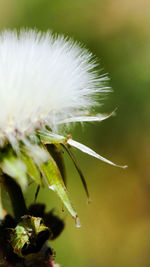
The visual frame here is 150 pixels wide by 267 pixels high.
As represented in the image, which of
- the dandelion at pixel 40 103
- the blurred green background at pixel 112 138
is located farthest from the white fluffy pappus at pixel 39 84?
the blurred green background at pixel 112 138

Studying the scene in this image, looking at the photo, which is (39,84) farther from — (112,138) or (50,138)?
(112,138)

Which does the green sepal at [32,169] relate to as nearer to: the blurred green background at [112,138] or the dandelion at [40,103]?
the dandelion at [40,103]

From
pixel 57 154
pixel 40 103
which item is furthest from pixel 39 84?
pixel 57 154

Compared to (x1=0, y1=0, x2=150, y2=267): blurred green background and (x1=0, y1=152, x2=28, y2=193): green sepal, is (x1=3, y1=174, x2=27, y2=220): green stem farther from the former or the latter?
(x1=0, y1=0, x2=150, y2=267): blurred green background

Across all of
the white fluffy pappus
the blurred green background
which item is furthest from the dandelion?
the blurred green background

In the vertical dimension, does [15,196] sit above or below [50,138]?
below

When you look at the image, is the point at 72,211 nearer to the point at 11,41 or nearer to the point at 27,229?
the point at 27,229

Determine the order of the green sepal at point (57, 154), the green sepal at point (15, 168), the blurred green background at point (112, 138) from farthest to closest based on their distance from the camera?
the blurred green background at point (112, 138)
the green sepal at point (57, 154)
the green sepal at point (15, 168)

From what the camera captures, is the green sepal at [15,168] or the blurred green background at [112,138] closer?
the green sepal at [15,168]
